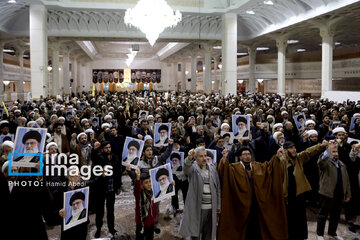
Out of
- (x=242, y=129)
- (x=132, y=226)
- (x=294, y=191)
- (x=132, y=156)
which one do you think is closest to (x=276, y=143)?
(x=242, y=129)

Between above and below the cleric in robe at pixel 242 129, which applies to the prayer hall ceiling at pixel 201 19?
above

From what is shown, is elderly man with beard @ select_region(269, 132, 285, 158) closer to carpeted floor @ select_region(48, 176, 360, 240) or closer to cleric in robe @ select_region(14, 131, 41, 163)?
carpeted floor @ select_region(48, 176, 360, 240)

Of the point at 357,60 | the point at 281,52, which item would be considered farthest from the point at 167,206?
the point at 357,60

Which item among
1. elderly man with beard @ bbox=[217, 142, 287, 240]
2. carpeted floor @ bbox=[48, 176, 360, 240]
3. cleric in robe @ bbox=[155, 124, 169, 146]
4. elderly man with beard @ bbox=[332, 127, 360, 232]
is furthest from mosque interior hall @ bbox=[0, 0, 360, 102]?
elderly man with beard @ bbox=[217, 142, 287, 240]

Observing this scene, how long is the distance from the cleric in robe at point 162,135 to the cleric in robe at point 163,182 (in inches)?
83.1

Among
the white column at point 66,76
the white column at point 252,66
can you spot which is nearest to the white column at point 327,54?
the white column at point 252,66

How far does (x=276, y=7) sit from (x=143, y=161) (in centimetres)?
1804

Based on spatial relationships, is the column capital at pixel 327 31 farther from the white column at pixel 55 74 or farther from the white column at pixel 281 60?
the white column at pixel 55 74

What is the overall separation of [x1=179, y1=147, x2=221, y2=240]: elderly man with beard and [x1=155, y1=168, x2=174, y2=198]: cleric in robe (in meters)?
0.28

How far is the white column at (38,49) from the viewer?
1848cm

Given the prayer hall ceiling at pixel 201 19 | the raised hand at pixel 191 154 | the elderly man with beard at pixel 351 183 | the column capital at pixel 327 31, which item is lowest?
the elderly man with beard at pixel 351 183

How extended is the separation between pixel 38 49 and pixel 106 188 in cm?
1606

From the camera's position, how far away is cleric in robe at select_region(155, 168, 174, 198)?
4353mm

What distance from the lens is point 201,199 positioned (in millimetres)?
4297
